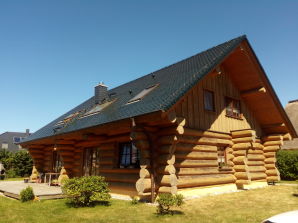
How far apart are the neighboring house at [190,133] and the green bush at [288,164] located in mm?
5410

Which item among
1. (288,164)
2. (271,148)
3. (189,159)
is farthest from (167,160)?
(288,164)

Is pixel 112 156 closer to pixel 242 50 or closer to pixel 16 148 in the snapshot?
pixel 242 50

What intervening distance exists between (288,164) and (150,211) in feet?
53.3

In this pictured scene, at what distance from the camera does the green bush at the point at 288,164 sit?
19234 millimetres

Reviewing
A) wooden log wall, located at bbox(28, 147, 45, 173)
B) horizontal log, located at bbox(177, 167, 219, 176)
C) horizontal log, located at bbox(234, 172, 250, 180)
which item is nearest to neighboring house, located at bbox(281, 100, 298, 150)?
horizontal log, located at bbox(234, 172, 250, 180)

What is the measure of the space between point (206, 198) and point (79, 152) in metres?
8.04

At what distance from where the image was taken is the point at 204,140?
36.4ft

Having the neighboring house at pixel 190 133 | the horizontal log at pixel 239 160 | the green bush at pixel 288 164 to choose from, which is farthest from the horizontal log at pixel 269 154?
the green bush at pixel 288 164

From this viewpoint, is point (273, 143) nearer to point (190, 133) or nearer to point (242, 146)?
point (242, 146)

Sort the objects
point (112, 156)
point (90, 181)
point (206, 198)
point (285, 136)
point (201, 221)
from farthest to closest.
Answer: point (285, 136)
point (112, 156)
point (206, 198)
point (90, 181)
point (201, 221)

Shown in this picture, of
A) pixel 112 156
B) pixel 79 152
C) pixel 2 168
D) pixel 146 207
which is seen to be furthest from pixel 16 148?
pixel 146 207

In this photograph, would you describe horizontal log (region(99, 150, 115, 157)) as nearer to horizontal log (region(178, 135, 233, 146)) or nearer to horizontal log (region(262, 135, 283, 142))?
horizontal log (region(178, 135, 233, 146))

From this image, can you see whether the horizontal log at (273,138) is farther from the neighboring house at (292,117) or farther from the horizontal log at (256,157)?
the neighboring house at (292,117)

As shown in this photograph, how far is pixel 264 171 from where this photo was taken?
15234 millimetres
